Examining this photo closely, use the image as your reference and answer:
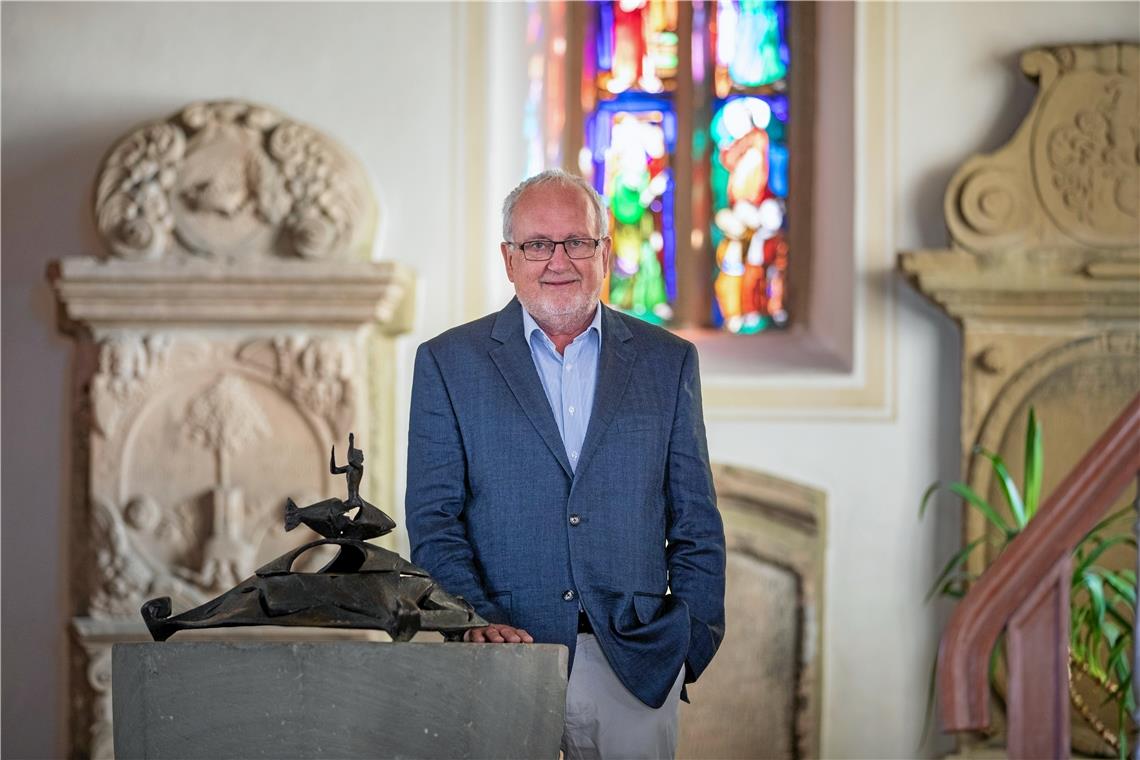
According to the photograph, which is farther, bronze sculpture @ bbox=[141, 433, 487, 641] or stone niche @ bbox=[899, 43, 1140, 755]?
stone niche @ bbox=[899, 43, 1140, 755]

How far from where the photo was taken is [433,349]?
9.52 feet

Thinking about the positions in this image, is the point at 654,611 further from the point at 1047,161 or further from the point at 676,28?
the point at 676,28

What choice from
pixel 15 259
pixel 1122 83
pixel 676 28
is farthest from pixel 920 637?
pixel 15 259

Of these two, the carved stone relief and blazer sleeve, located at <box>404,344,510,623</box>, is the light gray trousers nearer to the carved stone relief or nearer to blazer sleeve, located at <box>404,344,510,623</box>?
blazer sleeve, located at <box>404,344,510,623</box>

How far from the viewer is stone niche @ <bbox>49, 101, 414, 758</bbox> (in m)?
4.89

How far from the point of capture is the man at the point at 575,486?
8.99 feet

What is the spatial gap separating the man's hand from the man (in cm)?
40

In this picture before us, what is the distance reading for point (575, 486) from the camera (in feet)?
9.11

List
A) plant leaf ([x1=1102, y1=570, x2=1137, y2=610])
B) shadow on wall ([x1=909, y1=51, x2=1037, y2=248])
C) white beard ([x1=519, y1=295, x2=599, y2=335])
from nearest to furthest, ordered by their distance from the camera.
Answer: white beard ([x1=519, y1=295, x2=599, y2=335]), plant leaf ([x1=1102, y1=570, x2=1137, y2=610]), shadow on wall ([x1=909, y1=51, x2=1037, y2=248])

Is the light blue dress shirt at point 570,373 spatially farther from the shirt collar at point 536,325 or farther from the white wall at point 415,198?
the white wall at point 415,198

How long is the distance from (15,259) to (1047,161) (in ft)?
10.5

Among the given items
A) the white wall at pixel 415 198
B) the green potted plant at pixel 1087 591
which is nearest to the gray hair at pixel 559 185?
the green potted plant at pixel 1087 591

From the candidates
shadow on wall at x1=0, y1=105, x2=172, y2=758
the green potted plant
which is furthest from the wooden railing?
shadow on wall at x1=0, y1=105, x2=172, y2=758

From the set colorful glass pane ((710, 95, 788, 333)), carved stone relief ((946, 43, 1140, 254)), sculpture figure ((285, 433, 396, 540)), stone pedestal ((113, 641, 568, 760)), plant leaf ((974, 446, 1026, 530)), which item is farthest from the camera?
colorful glass pane ((710, 95, 788, 333))
